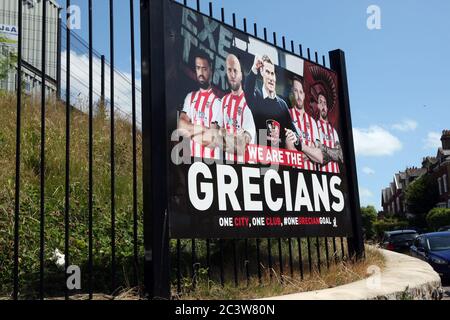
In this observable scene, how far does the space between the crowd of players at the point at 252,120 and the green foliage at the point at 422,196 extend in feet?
136

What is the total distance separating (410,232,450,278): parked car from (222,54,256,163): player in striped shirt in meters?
7.68

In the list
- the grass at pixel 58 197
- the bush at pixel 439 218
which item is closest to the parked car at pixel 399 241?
the grass at pixel 58 197

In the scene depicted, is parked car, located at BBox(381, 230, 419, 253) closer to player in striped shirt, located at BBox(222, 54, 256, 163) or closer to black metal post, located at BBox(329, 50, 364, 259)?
→ black metal post, located at BBox(329, 50, 364, 259)

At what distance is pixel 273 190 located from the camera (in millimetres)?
5113

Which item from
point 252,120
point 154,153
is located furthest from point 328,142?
point 154,153

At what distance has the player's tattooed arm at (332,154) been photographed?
242 inches

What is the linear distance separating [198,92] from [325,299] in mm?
2098

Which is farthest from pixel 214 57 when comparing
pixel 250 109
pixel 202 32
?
pixel 250 109

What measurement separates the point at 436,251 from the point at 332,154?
21.9 ft

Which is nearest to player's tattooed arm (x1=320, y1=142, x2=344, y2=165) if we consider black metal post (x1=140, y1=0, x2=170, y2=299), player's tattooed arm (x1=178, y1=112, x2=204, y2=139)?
player's tattooed arm (x1=178, y1=112, x2=204, y2=139)

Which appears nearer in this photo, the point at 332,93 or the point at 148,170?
the point at 148,170

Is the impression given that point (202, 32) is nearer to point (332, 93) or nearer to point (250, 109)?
point (250, 109)

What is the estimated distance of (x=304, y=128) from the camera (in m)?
5.85

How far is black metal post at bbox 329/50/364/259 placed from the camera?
21.0 feet
